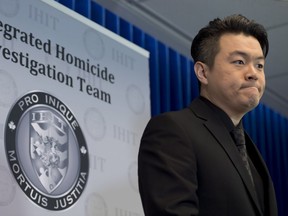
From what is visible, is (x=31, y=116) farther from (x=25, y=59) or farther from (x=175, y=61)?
(x=175, y=61)

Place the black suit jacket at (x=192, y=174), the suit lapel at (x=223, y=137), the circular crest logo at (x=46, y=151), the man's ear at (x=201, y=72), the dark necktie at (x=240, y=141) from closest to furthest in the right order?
the black suit jacket at (x=192, y=174) < the suit lapel at (x=223, y=137) < the dark necktie at (x=240, y=141) < the man's ear at (x=201, y=72) < the circular crest logo at (x=46, y=151)

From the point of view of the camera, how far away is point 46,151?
8.62 ft

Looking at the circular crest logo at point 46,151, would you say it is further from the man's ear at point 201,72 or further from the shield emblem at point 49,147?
the man's ear at point 201,72

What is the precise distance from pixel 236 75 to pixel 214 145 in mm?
231

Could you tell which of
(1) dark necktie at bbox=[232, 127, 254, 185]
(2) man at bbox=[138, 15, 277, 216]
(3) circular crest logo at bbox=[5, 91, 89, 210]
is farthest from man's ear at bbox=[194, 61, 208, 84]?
(3) circular crest logo at bbox=[5, 91, 89, 210]

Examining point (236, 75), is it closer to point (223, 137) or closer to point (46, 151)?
point (223, 137)

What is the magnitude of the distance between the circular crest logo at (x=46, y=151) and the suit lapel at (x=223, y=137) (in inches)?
43.5

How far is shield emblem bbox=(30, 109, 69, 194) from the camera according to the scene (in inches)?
102

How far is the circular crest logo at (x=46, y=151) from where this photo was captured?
8.20 ft

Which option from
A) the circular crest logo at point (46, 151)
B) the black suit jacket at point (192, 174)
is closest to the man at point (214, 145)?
the black suit jacket at point (192, 174)

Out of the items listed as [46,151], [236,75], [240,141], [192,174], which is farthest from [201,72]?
[46,151]

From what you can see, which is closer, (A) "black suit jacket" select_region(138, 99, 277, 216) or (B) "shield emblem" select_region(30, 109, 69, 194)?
(A) "black suit jacket" select_region(138, 99, 277, 216)

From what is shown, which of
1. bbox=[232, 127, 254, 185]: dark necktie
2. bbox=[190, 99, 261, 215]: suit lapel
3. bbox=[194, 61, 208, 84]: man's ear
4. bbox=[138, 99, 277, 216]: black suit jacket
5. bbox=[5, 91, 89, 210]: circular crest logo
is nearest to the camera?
bbox=[138, 99, 277, 216]: black suit jacket

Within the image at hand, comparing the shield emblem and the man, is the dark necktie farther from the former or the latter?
the shield emblem
